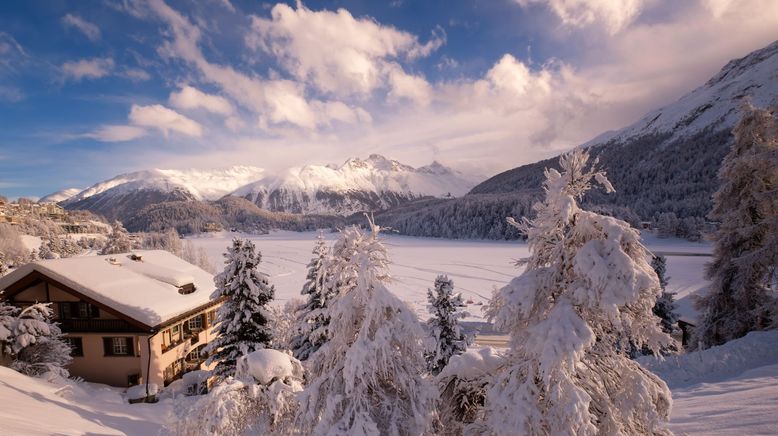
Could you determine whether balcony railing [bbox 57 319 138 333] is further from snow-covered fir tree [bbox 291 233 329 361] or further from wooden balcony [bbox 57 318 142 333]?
snow-covered fir tree [bbox 291 233 329 361]

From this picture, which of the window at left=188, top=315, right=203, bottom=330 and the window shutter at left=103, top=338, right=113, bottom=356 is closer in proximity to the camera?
the window shutter at left=103, top=338, right=113, bottom=356

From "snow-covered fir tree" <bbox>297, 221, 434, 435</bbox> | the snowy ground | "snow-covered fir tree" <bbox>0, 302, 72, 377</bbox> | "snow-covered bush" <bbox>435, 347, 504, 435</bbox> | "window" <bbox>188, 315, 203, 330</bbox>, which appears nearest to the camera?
"snow-covered fir tree" <bbox>297, 221, 434, 435</bbox>

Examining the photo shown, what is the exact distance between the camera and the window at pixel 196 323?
2555 cm

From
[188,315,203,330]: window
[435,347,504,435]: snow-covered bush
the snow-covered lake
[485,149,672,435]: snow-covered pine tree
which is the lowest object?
the snow-covered lake

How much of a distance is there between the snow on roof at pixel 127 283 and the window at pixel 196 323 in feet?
6.77

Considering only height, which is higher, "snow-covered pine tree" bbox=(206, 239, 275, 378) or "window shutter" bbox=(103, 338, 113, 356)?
"snow-covered pine tree" bbox=(206, 239, 275, 378)

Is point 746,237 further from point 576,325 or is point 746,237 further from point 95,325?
point 95,325

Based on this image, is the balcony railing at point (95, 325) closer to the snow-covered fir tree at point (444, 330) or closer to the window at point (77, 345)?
the window at point (77, 345)

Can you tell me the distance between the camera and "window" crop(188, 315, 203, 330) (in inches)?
1006

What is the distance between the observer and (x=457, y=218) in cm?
13938

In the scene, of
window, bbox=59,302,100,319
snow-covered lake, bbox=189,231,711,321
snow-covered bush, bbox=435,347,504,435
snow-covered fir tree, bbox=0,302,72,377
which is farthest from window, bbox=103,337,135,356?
snow-covered bush, bbox=435,347,504,435

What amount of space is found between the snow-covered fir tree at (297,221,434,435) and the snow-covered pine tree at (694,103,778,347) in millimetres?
16246

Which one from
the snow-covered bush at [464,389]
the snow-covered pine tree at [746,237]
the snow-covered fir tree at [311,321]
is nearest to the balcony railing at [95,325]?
the snow-covered fir tree at [311,321]

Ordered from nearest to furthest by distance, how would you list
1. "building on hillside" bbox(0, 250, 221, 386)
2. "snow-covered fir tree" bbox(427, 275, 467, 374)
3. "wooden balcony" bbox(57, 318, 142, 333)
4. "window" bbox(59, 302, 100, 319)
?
1. "snow-covered fir tree" bbox(427, 275, 467, 374)
2. "building on hillside" bbox(0, 250, 221, 386)
3. "wooden balcony" bbox(57, 318, 142, 333)
4. "window" bbox(59, 302, 100, 319)
